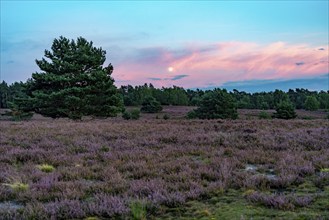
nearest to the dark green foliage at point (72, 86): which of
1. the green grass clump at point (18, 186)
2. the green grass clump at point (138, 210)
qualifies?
the green grass clump at point (18, 186)

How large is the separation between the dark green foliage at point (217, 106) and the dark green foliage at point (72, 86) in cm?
2810

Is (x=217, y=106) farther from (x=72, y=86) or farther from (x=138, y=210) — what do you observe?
(x=138, y=210)

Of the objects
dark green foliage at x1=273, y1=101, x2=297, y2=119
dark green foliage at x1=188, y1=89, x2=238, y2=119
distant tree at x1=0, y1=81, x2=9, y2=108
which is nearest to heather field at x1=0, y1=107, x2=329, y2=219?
dark green foliage at x1=188, y1=89, x2=238, y2=119

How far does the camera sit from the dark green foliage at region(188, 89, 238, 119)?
62844 mm

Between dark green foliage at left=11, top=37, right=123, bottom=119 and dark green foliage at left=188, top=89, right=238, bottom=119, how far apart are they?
28102 mm

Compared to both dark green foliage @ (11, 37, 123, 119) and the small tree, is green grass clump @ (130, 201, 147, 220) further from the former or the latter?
the small tree

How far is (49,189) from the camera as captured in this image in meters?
6.52

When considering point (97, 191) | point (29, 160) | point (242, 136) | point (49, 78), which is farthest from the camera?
point (49, 78)

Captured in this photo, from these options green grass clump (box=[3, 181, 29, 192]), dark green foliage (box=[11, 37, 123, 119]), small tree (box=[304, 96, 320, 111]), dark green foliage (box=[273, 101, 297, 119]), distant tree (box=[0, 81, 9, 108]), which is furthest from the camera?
distant tree (box=[0, 81, 9, 108])

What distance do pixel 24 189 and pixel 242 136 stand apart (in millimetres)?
9701

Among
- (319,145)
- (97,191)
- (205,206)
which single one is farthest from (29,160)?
(319,145)

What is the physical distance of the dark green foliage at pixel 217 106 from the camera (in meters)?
62.8

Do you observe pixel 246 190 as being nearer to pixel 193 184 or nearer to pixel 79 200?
pixel 193 184

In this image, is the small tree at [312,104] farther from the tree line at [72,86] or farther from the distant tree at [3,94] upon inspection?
the distant tree at [3,94]
